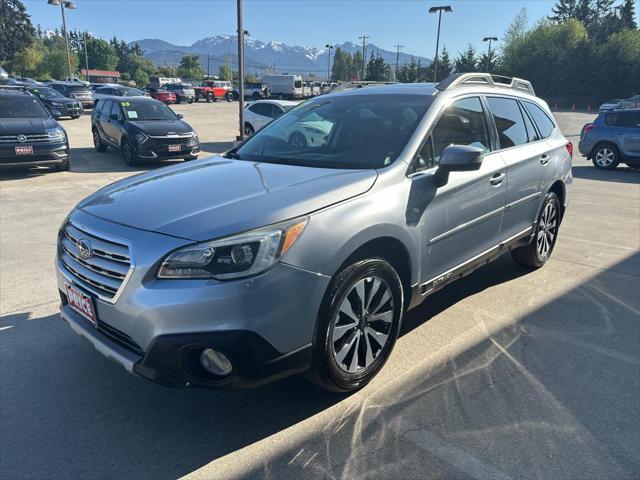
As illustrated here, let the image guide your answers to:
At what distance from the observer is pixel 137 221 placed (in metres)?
2.52

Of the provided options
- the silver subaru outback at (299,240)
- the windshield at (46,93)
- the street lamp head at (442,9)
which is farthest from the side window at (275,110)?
the street lamp head at (442,9)

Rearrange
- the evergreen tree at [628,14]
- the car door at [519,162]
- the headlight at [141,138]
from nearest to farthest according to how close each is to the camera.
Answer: the car door at [519,162]
the headlight at [141,138]
the evergreen tree at [628,14]

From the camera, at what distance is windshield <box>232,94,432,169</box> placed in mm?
3279

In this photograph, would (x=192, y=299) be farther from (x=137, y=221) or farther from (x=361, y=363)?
(x=361, y=363)

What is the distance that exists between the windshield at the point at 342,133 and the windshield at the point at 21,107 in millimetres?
8462

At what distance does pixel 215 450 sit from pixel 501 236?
Answer: 9.33 ft

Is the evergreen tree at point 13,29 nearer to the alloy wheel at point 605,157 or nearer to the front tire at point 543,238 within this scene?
the alloy wheel at point 605,157

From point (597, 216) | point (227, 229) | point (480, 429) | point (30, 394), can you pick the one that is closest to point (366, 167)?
point (227, 229)

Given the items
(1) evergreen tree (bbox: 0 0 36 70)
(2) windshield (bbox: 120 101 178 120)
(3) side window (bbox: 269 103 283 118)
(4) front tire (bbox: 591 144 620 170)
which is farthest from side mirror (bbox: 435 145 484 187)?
(1) evergreen tree (bbox: 0 0 36 70)

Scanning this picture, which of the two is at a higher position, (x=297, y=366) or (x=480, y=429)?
(x=297, y=366)

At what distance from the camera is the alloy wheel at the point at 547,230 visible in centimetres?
499

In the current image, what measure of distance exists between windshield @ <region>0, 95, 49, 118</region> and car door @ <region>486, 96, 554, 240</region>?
32.1ft

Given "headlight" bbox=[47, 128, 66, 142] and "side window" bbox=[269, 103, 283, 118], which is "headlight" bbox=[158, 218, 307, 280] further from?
"side window" bbox=[269, 103, 283, 118]

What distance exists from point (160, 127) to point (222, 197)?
991cm
